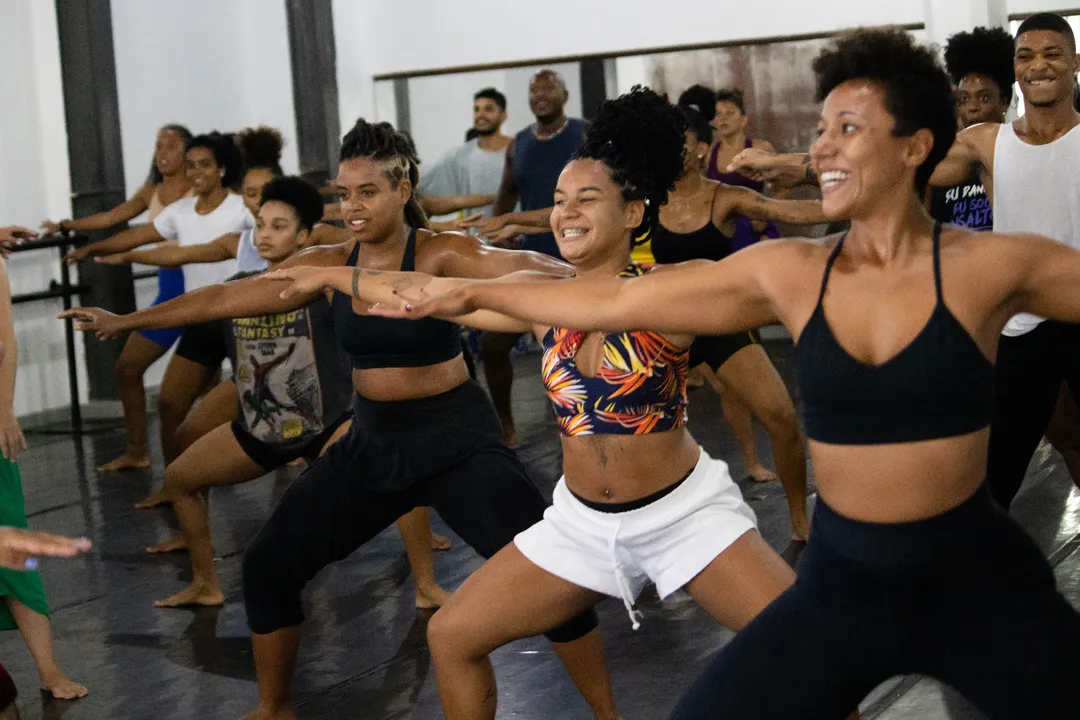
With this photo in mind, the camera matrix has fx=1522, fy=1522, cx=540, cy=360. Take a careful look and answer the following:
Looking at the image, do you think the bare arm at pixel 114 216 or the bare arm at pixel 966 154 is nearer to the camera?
the bare arm at pixel 966 154

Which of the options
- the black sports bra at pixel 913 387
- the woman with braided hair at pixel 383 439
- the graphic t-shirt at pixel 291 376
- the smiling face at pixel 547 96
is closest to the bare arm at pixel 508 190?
the smiling face at pixel 547 96

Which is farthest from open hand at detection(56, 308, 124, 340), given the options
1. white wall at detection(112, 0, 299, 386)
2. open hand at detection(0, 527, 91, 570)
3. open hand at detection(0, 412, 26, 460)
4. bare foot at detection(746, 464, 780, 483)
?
white wall at detection(112, 0, 299, 386)

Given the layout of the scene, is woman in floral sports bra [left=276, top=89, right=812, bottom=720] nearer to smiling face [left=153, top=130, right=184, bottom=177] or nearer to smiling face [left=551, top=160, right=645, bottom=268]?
smiling face [left=551, top=160, right=645, bottom=268]

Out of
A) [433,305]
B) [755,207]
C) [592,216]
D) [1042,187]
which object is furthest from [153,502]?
[433,305]

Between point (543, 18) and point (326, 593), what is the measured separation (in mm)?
6854

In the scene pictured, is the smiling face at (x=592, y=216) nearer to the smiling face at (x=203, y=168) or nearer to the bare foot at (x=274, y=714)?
the bare foot at (x=274, y=714)

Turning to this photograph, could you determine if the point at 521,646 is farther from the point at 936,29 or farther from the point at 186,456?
the point at 936,29

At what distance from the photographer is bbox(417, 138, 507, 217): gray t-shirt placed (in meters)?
10.3

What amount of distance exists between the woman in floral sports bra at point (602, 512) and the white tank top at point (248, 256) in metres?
3.25

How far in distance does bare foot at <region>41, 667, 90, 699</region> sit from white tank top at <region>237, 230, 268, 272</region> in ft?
7.93

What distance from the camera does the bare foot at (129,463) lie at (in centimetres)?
A: 795

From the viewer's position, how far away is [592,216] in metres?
3.35

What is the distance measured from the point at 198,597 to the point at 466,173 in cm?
551

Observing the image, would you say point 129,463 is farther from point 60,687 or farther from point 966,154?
point 966,154
